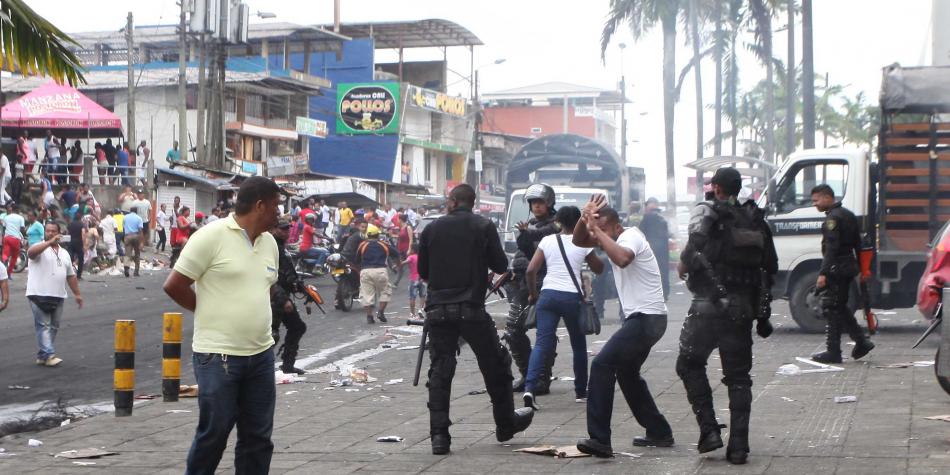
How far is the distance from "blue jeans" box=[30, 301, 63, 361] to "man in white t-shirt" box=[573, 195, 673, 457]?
313 inches

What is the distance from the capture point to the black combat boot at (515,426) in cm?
844

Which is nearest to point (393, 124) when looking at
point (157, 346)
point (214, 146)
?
point (214, 146)

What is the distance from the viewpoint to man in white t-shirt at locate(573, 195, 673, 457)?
7871 mm

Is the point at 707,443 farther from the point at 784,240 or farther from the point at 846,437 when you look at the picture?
the point at 784,240

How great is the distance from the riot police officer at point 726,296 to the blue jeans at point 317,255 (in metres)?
19.3

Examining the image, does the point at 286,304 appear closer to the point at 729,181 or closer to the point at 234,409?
the point at 729,181

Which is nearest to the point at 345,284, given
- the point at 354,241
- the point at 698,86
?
the point at 354,241

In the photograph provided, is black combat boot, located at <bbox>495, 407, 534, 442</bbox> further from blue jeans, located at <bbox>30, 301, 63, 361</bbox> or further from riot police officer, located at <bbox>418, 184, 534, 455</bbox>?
blue jeans, located at <bbox>30, 301, 63, 361</bbox>

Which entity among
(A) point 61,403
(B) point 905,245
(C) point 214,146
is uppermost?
(C) point 214,146

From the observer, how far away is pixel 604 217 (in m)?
8.41

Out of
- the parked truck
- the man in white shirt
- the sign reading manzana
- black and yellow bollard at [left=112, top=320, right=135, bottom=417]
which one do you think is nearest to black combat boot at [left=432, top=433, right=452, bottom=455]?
black and yellow bollard at [left=112, top=320, right=135, bottom=417]

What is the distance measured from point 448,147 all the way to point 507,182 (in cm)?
3546

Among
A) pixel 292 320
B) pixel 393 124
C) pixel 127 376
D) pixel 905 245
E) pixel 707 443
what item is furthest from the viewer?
pixel 393 124

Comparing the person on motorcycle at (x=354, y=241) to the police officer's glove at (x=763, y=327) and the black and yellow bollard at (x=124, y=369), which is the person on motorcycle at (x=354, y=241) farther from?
the police officer's glove at (x=763, y=327)
